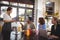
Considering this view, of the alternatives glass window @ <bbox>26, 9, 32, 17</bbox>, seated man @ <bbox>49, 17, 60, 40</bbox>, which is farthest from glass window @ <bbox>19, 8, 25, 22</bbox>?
seated man @ <bbox>49, 17, 60, 40</bbox>

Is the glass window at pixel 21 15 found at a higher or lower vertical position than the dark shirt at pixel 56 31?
higher

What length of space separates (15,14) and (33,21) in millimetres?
300

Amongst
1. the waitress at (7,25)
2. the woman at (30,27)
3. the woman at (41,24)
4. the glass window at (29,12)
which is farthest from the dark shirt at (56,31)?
the waitress at (7,25)

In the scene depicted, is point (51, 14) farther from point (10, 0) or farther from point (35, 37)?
point (10, 0)

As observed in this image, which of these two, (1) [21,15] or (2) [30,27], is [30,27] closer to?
(2) [30,27]

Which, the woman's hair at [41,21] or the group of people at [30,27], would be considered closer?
the group of people at [30,27]

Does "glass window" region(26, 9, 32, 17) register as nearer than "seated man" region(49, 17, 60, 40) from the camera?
Yes

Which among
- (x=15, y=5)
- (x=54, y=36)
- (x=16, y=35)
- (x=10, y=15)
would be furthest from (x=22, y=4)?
(x=54, y=36)

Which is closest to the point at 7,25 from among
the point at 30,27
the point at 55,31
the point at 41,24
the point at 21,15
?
the point at 21,15

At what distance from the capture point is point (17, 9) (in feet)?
6.93

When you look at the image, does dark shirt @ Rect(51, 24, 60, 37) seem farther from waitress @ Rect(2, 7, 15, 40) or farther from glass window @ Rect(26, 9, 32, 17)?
waitress @ Rect(2, 7, 15, 40)

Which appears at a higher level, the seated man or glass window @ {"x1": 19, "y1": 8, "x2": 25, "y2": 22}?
glass window @ {"x1": 19, "y1": 8, "x2": 25, "y2": 22}

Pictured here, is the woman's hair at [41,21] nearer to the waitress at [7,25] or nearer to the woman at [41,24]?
the woman at [41,24]

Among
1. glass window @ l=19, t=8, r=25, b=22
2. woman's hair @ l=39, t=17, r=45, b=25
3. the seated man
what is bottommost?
the seated man
